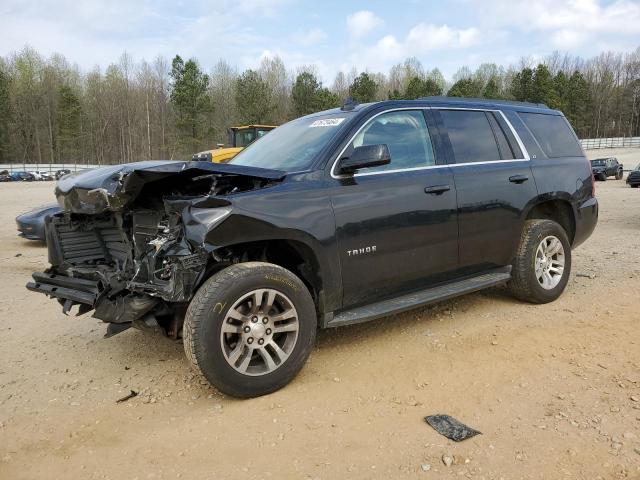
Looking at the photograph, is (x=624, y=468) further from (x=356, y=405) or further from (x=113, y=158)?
(x=113, y=158)

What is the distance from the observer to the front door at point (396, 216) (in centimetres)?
372

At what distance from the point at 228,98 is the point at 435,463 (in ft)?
222

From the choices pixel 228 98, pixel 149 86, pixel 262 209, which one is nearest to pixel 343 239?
pixel 262 209

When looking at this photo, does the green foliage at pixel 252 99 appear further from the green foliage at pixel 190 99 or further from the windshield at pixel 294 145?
the windshield at pixel 294 145

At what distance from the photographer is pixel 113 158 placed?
240 ft

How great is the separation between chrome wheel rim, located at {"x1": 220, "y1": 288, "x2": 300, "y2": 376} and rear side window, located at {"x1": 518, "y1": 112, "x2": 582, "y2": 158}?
336cm

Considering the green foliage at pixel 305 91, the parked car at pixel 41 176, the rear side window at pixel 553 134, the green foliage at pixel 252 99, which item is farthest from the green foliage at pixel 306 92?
the rear side window at pixel 553 134

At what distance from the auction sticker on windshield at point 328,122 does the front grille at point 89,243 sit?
1.90 m

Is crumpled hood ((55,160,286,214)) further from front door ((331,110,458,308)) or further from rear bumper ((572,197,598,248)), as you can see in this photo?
rear bumper ((572,197,598,248))

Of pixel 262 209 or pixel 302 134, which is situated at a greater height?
pixel 302 134

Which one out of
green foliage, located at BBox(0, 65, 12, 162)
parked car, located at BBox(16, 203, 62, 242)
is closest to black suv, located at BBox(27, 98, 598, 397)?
parked car, located at BBox(16, 203, 62, 242)

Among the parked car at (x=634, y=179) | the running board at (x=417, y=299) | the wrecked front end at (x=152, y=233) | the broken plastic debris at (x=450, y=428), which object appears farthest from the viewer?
the parked car at (x=634, y=179)

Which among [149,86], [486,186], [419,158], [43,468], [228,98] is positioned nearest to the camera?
[43,468]

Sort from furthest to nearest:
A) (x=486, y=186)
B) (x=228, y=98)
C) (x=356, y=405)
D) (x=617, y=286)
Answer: (x=228, y=98)
(x=617, y=286)
(x=486, y=186)
(x=356, y=405)
